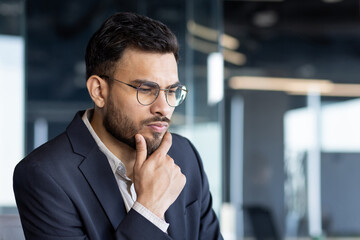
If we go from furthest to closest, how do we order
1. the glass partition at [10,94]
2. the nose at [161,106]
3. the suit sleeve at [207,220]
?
1. the glass partition at [10,94]
2. the suit sleeve at [207,220]
3. the nose at [161,106]

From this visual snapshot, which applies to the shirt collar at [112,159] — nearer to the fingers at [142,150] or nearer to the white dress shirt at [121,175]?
the white dress shirt at [121,175]

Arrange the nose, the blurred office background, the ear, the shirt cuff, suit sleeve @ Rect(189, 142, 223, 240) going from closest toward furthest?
the shirt cuff < the nose < the ear < suit sleeve @ Rect(189, 142, 223, 240) < the blurred office background

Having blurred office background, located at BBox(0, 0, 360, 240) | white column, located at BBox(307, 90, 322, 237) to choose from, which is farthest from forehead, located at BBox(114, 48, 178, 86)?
white column, located at BBox(307, 90, 322, 237)

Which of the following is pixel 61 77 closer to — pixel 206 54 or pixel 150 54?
pixel 206 54

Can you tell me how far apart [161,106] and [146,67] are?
15 cm

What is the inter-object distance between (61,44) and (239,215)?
13.3 feet

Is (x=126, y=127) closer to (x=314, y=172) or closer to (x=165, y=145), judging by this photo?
(x=165, y=145)

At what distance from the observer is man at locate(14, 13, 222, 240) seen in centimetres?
163

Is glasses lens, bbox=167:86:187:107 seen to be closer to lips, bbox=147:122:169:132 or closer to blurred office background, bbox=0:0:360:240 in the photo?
lips, bbox=147:122:169:132

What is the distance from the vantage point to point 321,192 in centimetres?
780

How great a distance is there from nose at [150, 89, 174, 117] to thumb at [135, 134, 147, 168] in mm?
99

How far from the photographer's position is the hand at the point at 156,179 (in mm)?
1638

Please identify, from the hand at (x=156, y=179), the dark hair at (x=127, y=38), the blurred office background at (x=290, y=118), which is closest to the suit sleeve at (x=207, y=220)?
the hand at (x=156, y=179)

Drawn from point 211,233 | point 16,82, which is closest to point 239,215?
point 16,82
